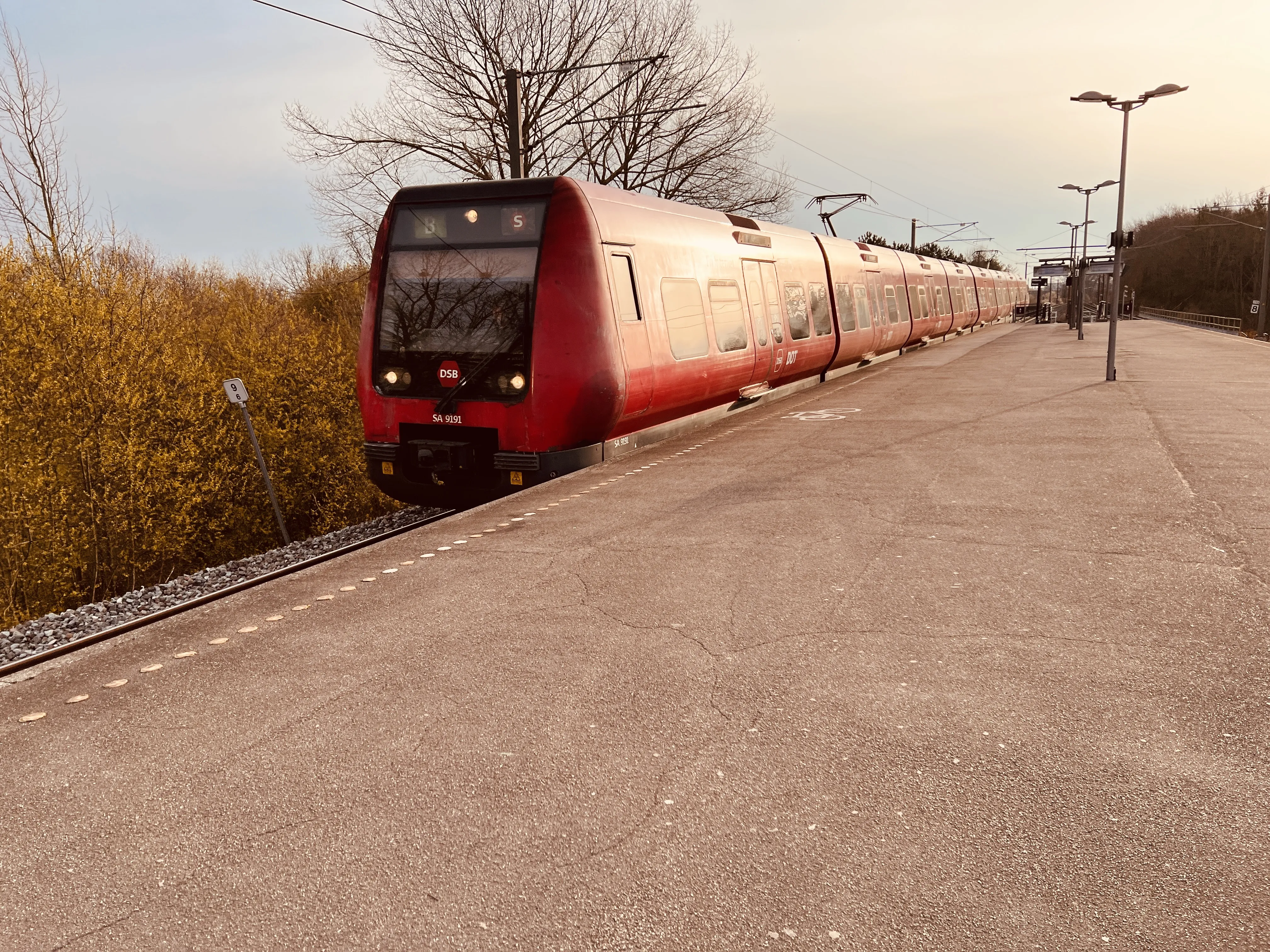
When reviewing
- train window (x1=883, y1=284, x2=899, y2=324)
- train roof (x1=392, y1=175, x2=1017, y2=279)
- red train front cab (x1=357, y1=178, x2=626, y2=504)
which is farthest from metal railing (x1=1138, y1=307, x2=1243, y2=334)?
red train front cab (x1=357, y1=178, x2=626, y2=504)

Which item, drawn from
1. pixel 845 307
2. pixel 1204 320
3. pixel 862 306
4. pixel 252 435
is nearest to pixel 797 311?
pixel 845 307

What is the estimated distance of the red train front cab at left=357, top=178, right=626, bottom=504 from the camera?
8.23 m

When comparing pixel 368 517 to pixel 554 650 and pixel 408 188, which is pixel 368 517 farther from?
pixel 554 650

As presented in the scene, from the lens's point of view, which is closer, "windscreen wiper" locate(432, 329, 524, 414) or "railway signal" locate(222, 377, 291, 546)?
"windscreen wiper" locate(432, 329, 524, 414)

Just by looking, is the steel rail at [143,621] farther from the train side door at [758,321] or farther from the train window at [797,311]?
the train window at [797,311]

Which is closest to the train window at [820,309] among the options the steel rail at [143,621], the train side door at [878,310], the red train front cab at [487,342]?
the train side door at [878,310]

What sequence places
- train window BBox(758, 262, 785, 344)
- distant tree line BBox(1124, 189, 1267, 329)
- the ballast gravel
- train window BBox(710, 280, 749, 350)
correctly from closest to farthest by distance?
the ballast gravel < train window BBox(710, 280, 749, 350) < train window BBox(758, 262, 785, 344) < distant tree line BBox(1124, 189, 1267, 329)

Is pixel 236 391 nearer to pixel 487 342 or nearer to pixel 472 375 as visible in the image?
pixel 472 375

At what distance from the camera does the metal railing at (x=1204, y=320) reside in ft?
152

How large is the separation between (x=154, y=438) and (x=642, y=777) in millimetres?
10173

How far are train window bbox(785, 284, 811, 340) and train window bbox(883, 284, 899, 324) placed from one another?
7.67 m

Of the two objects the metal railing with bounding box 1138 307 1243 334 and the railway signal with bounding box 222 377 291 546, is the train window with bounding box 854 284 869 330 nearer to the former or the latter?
the railway signal with bounding box 222 377 291 546

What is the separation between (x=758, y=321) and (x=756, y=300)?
309 millimetres

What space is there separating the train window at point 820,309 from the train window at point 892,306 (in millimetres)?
5858
